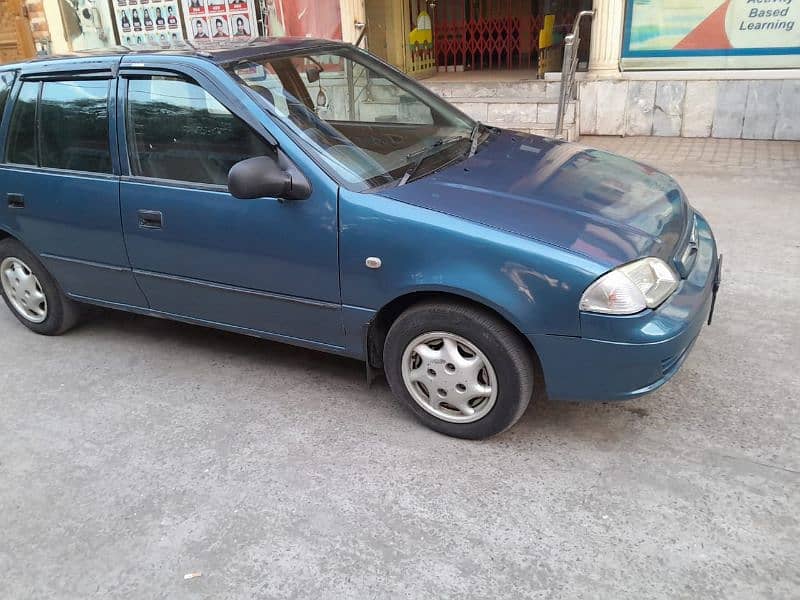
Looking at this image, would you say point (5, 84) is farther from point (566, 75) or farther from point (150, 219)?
point (566, 75)

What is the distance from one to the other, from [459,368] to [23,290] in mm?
3189

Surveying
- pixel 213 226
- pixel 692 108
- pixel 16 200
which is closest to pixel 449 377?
pixel 213 226

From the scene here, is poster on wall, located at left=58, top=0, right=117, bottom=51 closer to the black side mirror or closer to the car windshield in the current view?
the car windshield

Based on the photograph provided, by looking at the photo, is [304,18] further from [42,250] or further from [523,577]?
[523,577]

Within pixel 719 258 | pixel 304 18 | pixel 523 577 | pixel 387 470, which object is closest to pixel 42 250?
pixel 387 470

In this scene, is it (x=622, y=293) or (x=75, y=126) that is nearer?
(x=622, y=293)

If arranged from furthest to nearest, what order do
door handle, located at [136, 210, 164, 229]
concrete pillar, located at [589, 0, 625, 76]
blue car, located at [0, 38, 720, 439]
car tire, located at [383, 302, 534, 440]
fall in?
concrete pillar, located at [589, 0, 625, 76], door handle, located at [136, 210, 164, 229], car tire, located at [383, 302, 534, 440], blue car, located at [0, 38, 720, 439]

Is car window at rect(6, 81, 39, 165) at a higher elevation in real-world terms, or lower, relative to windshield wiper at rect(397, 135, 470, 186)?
higher

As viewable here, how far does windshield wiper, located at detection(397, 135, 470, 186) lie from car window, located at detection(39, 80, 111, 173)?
5.64ft

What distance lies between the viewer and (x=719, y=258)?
3.51 meters

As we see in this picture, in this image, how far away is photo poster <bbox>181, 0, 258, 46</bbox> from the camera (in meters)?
11.7

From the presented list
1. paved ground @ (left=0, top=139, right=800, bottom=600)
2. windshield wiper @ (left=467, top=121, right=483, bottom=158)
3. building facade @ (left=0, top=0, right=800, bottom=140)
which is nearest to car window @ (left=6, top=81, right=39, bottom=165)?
paved ground @ (left=0, top=139, right=800, bottom=600)

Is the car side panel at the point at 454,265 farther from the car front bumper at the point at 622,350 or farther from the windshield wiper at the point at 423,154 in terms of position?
the windshield wiper at the point at 423,154

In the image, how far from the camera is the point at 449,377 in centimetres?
312
